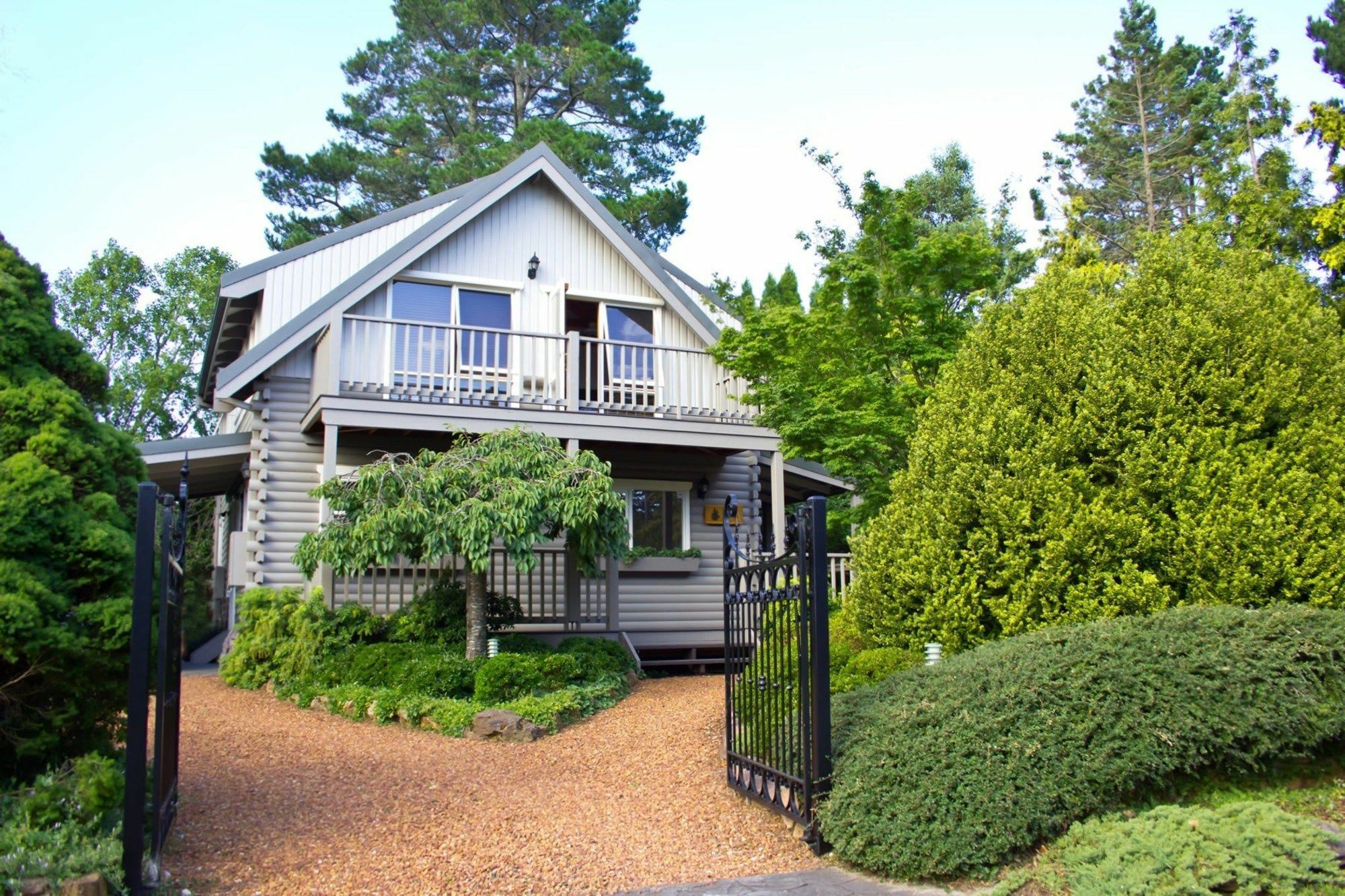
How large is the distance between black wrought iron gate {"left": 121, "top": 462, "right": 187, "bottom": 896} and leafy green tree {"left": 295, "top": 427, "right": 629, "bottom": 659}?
439cm

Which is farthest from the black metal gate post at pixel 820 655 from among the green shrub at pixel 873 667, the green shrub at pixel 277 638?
the green shrub at pixel 277 638

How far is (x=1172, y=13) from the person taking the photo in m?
29.0

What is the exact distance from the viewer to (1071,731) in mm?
5266

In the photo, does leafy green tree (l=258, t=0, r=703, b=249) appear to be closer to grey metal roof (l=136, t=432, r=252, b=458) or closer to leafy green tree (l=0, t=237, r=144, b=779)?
grey metal roof (l=136, t=432, r=252, b=458)

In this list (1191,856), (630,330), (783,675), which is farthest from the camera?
(630,330)

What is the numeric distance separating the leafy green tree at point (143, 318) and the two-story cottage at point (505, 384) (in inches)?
521

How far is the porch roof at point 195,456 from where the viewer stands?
13.2m

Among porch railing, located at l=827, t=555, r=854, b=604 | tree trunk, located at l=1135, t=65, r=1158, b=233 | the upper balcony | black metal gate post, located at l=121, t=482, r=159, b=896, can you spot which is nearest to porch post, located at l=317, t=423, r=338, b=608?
the upper balcony

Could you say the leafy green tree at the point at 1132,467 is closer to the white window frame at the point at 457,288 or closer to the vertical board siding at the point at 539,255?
the white window frame at the point at 457,288

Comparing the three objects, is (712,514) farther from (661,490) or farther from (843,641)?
(843,641)

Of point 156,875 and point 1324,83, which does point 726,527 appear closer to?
point 156,875

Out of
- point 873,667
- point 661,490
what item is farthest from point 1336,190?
point 873,667

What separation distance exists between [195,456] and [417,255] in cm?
415

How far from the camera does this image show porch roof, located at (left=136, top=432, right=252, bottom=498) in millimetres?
13156
